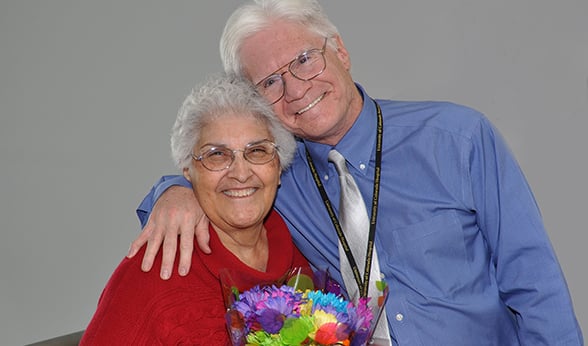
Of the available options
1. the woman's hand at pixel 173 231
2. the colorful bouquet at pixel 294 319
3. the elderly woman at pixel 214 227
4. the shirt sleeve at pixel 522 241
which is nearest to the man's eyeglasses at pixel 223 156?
the elderly woman at pixel 214 227

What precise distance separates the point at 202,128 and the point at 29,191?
8.55ft

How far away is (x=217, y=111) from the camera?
210cm

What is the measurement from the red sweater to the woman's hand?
23mm

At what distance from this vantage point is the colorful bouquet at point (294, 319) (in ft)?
5.37

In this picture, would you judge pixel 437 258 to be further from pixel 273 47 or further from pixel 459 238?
pixel 273 47

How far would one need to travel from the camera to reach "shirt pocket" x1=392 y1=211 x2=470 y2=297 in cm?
217

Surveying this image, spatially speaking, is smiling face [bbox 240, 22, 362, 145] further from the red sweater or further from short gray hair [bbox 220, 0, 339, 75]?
the red sweater

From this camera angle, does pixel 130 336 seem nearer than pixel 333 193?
Yes

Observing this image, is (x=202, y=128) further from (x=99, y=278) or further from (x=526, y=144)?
(x=99, y=278)

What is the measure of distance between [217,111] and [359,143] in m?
0.42

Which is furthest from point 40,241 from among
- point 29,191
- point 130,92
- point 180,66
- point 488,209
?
point 488,209

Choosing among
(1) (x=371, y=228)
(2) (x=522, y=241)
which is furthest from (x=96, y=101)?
(2) (x=522, y=241)

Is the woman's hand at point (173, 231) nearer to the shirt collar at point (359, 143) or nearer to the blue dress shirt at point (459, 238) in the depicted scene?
the blue dress shirt at point (459, 238)

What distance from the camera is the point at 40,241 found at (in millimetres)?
4418
